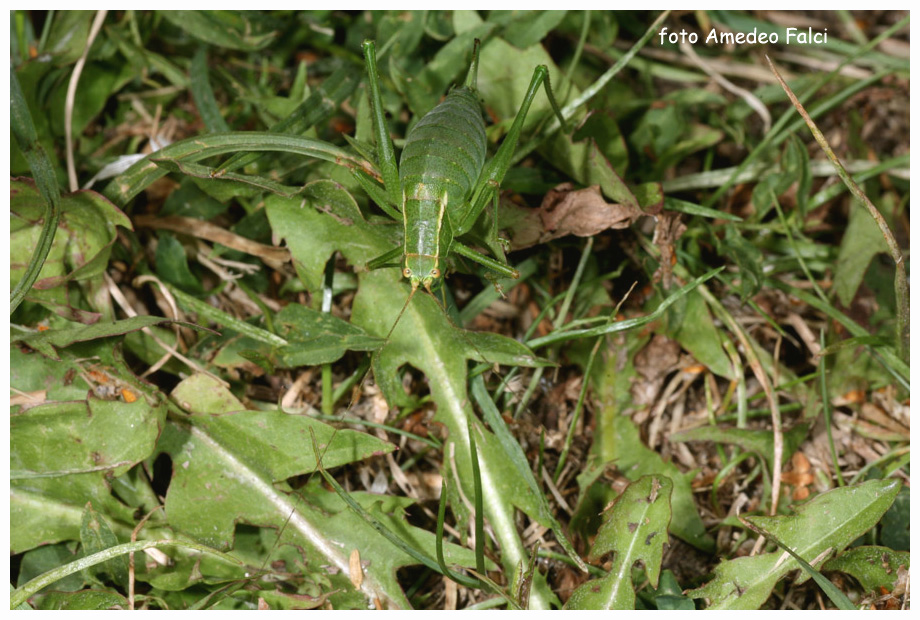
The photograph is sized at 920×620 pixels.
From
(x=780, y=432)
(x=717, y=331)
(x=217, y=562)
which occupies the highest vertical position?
(x=717, y=331)

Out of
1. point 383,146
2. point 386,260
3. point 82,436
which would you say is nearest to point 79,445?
point 82,436

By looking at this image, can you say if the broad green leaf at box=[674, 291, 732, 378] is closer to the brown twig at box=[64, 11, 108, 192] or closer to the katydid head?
the katydid head

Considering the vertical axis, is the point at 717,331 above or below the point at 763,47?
below

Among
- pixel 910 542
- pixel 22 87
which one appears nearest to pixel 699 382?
pixel 910 542

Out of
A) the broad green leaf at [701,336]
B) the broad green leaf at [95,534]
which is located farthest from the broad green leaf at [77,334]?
the broad green leaf at [701,336]

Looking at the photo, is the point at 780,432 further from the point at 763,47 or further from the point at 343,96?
the point at 343,96
